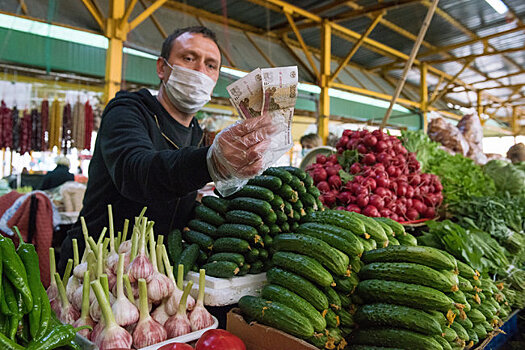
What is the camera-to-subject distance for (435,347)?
1507 millimetres

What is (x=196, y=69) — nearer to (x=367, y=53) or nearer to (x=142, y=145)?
(x=142, y=145)

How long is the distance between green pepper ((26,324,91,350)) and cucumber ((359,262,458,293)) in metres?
1.28

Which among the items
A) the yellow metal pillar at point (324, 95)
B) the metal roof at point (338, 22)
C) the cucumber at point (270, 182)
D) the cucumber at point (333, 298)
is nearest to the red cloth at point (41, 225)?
the cucumber at point (270, 182)

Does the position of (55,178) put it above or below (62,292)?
above

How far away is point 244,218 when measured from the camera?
6.66 ft

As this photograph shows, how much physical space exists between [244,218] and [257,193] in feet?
0.54

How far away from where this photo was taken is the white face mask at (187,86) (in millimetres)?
2283

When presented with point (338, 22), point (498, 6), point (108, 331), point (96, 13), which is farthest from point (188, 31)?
point (498, 6)

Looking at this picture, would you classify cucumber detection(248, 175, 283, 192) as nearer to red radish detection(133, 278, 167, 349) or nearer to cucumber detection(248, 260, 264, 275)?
cucumber detection(248, 260, 264, 275)

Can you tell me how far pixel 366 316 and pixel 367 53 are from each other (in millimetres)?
13841

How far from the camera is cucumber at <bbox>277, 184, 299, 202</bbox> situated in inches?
84.2

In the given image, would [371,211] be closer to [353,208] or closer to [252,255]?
[353,208]

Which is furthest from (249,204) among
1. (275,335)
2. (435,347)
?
(435,347)

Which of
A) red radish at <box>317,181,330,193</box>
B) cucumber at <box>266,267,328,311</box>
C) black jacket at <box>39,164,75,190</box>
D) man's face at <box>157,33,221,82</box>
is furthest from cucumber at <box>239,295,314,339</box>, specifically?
black jacket at <box>39,164,75,190</box>
